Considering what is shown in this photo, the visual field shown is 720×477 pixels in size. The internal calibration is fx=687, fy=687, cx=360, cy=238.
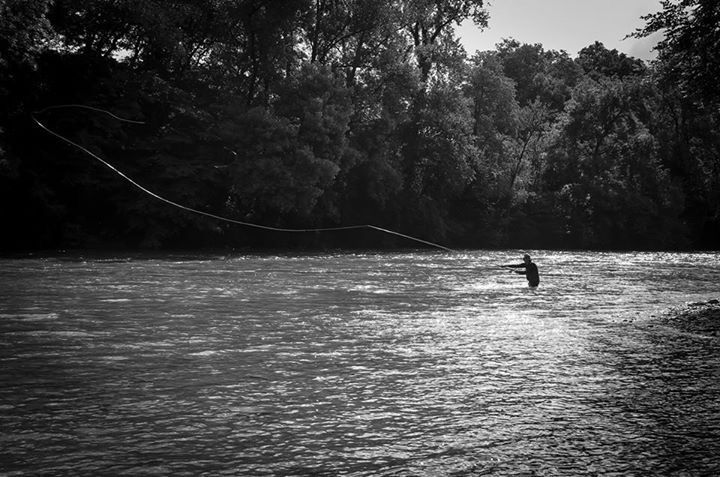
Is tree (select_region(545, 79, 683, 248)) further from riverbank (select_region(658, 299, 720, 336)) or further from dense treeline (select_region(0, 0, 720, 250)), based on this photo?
riverbank (select_region(658, 299, 720, 336))

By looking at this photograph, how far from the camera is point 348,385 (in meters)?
10.2

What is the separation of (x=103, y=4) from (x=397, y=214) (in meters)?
28.1

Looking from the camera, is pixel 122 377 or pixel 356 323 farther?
pixel 356 323

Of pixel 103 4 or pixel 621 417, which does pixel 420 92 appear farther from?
pixel 621 417

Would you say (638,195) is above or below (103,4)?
below

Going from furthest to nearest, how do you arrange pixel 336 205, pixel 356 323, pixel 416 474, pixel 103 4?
pixel 336 205
pixel 103 4
pixel 356 323
pixel 416 474

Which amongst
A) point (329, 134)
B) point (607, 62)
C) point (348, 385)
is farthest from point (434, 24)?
point (348, 385)

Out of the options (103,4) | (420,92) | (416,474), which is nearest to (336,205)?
(420,92)

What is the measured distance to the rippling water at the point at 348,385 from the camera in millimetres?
7098

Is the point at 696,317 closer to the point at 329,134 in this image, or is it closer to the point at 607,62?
the point at 329,134

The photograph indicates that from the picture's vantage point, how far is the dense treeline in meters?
42.7

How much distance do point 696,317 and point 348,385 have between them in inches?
435

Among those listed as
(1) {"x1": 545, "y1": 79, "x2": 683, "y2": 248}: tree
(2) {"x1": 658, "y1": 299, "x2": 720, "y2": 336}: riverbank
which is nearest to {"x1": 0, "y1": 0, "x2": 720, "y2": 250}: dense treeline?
(1) {"x1": 545, "y1": 79, "x2": 683, "y2": 248}: tree

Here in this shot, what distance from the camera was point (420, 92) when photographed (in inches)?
2410
